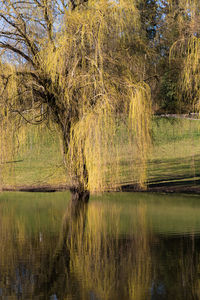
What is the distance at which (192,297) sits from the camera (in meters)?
4.65

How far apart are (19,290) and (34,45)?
289 inches

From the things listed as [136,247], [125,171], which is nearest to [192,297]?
[136,247]

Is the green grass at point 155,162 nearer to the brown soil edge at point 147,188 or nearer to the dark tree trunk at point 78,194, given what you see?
the brown soil edge at point 147,188

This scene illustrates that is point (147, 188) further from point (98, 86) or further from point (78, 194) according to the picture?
point (98, 86)

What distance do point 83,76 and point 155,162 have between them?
8671mm

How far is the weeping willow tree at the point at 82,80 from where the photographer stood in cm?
1016

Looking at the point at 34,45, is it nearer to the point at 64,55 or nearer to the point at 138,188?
the point at 64,55

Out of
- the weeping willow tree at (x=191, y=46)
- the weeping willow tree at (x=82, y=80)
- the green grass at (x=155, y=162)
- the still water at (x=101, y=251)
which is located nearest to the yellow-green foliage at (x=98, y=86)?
the weeping willow tree at (x=82, y=80)

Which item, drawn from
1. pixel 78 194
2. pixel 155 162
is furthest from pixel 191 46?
pixel 155 162

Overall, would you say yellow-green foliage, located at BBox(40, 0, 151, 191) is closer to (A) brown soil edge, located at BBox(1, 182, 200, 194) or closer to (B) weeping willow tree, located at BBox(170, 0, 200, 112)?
(B) weeping willow tree, located at BBox(170, 0, 200, 112)

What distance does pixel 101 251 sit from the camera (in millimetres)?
6777

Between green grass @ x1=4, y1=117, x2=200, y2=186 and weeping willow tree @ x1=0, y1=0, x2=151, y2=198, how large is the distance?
108 cm

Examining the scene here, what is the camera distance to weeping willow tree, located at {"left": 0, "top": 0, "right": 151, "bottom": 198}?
33.3ft

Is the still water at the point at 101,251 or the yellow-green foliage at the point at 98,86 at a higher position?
the yellow-green foliage at the point at 98,86
